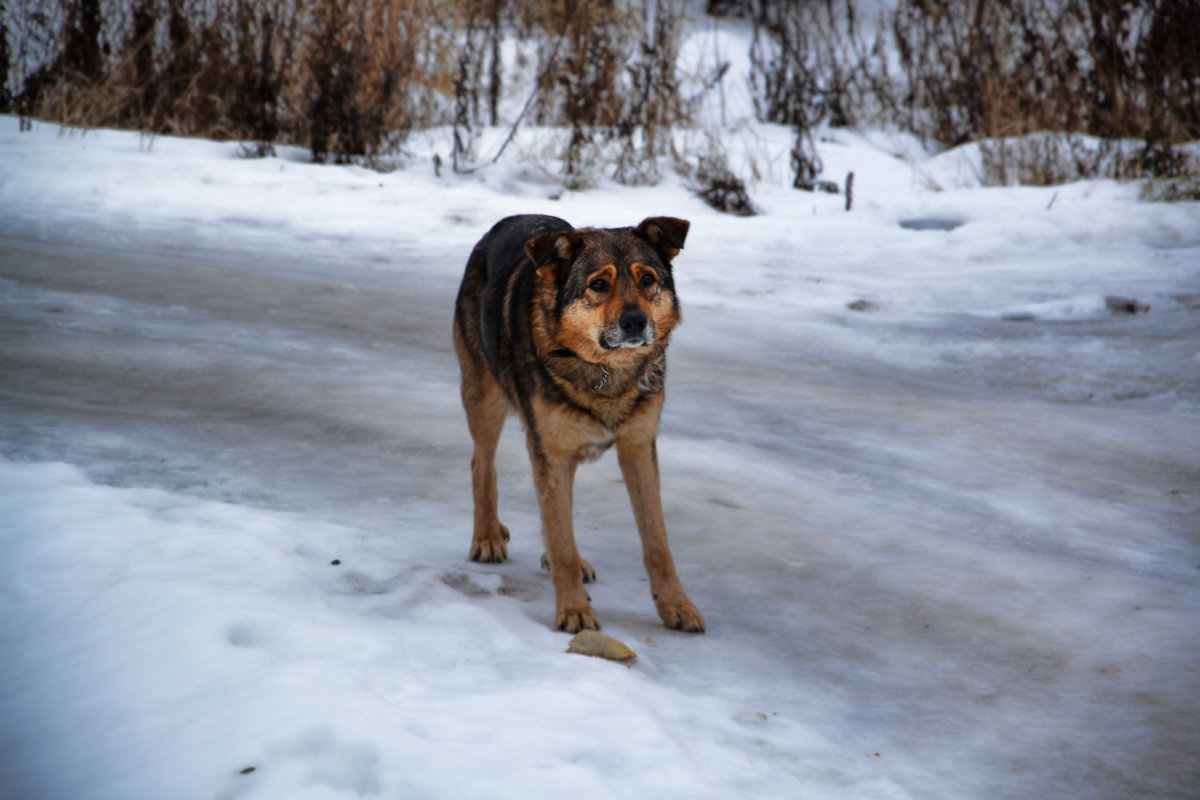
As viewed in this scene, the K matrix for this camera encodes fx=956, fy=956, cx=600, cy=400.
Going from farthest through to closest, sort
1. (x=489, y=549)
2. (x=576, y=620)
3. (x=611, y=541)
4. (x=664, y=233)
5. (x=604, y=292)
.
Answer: (x=611, y=541), (x=489, y=549), (x=664, y=233), (x=604, y=292), (x=576, y=620)

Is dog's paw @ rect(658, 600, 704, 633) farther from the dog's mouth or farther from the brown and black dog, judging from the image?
the dog's mouth

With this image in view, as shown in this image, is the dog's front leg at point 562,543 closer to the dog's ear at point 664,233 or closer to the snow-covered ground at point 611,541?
the snow-covered ground at point 611,541

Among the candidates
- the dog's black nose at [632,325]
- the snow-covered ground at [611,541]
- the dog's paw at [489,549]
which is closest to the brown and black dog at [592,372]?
the dog's black nose at [632,325]

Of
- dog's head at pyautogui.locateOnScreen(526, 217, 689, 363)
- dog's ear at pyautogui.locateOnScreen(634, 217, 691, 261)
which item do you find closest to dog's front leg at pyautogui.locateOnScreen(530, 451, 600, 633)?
dog's head at pyautogui.locateOnScreen(526, 217, 689, 363)

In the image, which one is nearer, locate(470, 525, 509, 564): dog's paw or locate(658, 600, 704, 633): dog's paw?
locate(658, 600, 704, 633): dog's paw

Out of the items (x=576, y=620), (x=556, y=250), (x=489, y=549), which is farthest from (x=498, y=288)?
(x=576, y=620)

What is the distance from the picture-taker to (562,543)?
10.6 feet

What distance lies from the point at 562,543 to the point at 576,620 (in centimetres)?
28

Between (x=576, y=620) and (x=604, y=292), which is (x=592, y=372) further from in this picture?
(x=576, y=620)

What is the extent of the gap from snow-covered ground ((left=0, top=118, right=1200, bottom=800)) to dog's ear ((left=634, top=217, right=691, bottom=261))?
114 centimetres

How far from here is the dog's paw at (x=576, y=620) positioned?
3.04m

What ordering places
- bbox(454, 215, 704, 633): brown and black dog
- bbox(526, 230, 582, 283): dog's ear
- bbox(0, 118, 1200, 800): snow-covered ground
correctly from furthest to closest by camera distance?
1. bbox(526, 230, 582, 283): dog's ear
2. bbox(454, 215, 704, 633): brown and black dog
3. bbox(0, 118, 1200, 800): snow-covered ground

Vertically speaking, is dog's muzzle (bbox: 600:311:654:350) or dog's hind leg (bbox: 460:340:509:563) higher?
dog's muzzle (bbox: 600:311:654:350)

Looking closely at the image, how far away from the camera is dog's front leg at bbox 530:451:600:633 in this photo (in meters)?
3.08
